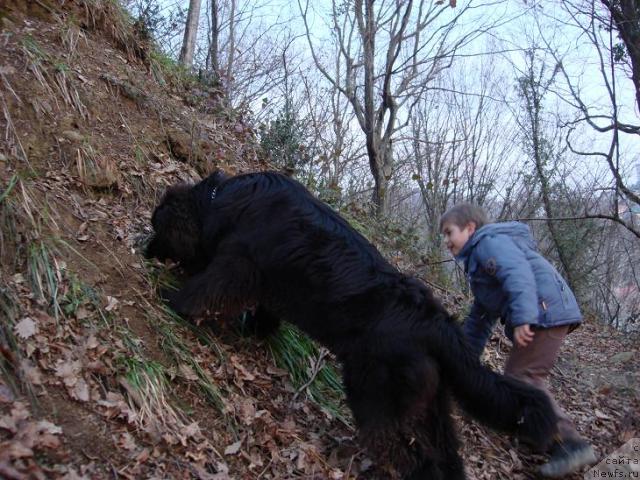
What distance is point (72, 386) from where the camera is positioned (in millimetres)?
3131

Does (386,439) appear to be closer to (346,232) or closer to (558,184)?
(346,232)

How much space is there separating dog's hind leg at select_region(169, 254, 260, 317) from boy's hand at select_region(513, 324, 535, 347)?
184 cm

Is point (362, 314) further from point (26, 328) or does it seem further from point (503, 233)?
point (26, 328)

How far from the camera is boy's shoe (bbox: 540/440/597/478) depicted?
3769mm

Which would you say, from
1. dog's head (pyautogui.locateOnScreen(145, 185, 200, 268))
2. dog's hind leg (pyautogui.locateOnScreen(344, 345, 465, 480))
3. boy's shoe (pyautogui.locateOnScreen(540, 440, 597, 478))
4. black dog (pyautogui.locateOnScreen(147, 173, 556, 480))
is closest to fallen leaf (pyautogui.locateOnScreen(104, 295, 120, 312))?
black dog (pyautogui.locateOnScreen(147, 173, 556, 480))

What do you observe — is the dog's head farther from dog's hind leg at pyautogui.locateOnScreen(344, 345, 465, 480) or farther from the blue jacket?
the blue jacket

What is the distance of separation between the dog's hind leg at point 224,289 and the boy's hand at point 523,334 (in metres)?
1.84

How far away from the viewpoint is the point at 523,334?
3875 mm

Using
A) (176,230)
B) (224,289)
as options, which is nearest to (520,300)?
(224,289)

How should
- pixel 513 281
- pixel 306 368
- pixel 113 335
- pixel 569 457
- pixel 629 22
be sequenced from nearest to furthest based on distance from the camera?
1. pixel 113 335
2. pixel 569 457
3. pixel 513 281
4. pixel 306 368
5. pixel 629 22

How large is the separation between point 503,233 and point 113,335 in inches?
112

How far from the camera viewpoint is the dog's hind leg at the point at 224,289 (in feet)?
13.0

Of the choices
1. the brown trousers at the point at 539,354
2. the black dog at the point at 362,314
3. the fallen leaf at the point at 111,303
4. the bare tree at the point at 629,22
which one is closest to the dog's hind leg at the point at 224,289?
the black dog at the point at 362,314

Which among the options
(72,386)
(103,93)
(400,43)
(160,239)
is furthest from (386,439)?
(400,43)
